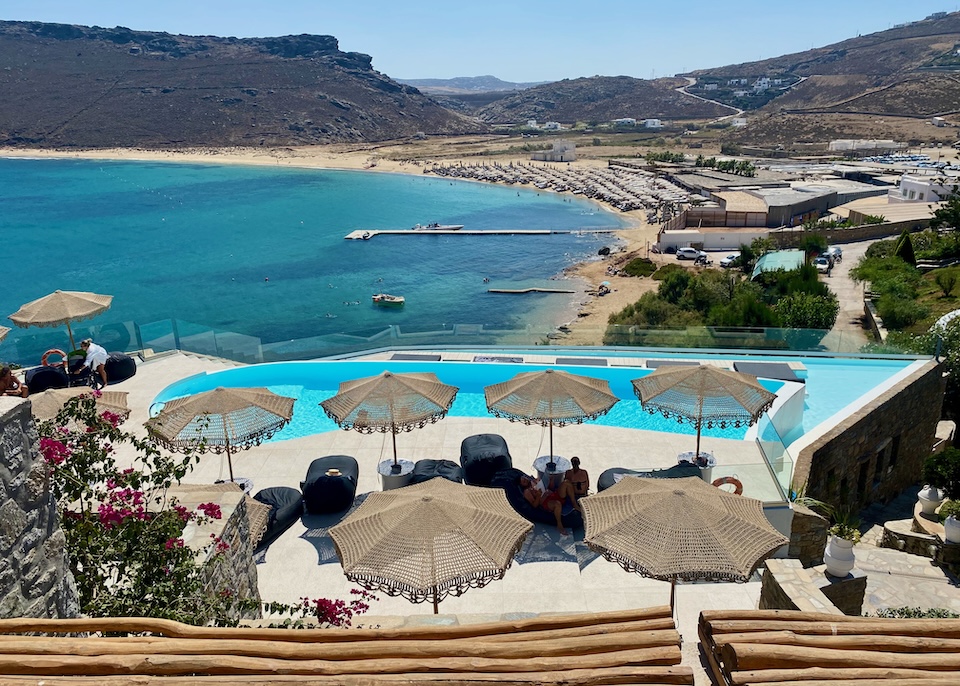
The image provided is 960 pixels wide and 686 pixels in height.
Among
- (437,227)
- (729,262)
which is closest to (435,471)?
(729,262)

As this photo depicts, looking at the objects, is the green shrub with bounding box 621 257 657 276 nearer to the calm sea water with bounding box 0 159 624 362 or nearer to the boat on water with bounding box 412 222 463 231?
the calm sea water with bounding box 0 159 624 362

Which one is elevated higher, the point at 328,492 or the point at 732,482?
the point at 732,482

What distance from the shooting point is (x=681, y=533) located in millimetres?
6336

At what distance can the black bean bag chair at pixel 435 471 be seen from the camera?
10.1 m

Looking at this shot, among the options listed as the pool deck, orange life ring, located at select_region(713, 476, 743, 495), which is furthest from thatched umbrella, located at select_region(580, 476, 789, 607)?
orange life ring, located at select_region(713, 476, 743, 495)

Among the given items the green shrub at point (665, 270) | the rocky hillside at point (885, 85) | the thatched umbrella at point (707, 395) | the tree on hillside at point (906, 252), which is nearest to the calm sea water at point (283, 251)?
the green shrub at point (665, 270)

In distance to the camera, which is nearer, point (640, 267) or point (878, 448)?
point (878, 448)

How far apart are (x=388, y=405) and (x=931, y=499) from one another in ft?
36.2

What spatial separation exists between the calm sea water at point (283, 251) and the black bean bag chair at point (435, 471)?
11070mm

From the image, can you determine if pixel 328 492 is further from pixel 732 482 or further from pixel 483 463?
pixel 732 482

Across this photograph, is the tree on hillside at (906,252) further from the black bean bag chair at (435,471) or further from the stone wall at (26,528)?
the stone wall at (26,528)

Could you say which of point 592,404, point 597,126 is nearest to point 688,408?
point 592,404

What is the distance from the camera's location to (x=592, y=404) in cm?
999

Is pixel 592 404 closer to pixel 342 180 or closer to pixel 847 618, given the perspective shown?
pixel 847 618
